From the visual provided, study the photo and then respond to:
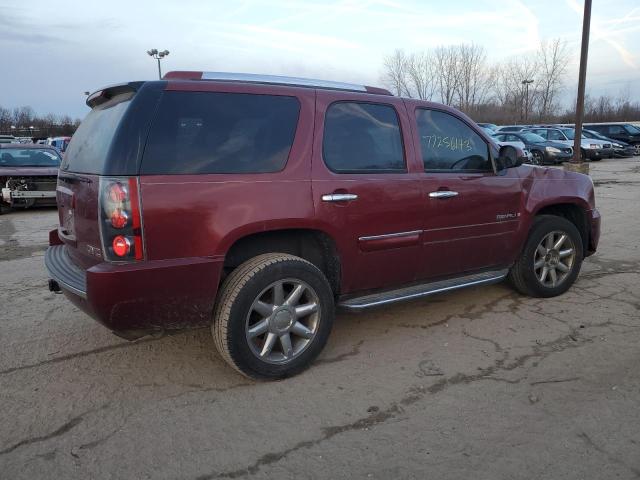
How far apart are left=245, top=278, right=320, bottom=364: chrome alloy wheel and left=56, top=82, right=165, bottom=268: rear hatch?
1.02 meters

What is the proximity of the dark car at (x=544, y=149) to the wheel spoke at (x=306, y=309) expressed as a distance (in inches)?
849

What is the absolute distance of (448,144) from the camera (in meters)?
4.38

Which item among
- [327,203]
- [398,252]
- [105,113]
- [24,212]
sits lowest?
[24,212]

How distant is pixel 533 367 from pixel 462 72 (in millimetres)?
55307

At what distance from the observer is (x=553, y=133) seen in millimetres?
26000

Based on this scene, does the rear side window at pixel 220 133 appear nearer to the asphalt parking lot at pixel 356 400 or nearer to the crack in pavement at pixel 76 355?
the asphalt parking lot at pixel 356 400

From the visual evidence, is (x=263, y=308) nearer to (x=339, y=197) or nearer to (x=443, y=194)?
(x=339, y=197)

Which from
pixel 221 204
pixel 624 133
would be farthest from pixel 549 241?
pixel 624 133

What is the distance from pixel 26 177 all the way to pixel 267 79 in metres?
9.75

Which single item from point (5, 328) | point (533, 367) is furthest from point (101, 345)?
point (533, 367)

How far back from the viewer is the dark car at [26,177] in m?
11.3

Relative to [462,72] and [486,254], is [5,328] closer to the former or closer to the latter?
[486,254]

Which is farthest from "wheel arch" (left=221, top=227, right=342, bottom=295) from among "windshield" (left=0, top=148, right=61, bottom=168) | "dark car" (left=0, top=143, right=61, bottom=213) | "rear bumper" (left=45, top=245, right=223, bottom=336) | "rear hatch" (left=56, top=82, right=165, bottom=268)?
"windshield" (left=0, top=148, right=61, bottom=168)

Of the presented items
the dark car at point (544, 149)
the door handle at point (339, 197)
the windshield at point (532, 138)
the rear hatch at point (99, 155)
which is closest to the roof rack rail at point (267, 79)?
the rear hatch at point (99, 155)
